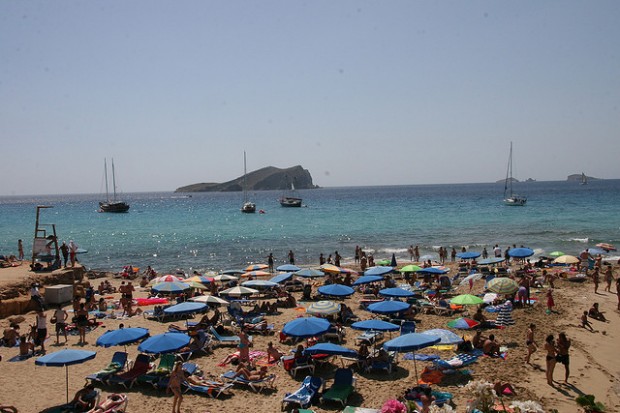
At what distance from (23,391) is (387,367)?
8.63 meters

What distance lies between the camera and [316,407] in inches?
398

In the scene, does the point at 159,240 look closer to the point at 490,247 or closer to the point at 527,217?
the point at 490,247

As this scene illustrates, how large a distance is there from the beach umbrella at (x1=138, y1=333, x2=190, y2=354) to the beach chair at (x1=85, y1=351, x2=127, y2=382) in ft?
3.08

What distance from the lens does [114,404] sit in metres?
9.61

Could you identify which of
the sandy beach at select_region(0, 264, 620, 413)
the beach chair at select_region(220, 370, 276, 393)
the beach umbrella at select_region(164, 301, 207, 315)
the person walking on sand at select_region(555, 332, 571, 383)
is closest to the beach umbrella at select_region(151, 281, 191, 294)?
the sandy beach at select_region(0, 264, 620, 413)

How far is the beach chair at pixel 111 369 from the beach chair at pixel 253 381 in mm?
2581

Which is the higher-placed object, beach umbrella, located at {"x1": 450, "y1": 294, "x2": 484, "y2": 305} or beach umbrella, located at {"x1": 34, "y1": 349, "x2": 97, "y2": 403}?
beach umbrella, located at {"x1": 34, "y1": 349, "x2": 97, "y2": 403}

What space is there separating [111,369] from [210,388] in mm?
2684

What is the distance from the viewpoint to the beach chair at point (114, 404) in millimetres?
9516

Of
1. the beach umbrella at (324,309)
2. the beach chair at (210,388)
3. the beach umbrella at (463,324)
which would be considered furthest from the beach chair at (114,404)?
the beach umbrella at (463,324)

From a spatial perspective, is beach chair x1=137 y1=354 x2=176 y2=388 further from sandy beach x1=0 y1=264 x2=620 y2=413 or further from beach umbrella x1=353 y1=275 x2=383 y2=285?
beach umbrella x1=353 y1=275 x2=383 y2=285

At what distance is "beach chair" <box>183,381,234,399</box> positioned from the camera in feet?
35.3

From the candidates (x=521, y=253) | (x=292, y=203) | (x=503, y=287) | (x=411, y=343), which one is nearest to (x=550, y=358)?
(x=411, y=343)

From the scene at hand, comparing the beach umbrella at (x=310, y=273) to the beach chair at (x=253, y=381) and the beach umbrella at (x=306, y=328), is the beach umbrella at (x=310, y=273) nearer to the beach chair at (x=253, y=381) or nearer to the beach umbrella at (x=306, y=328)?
the beach umbrella at (x=306, y=328)
